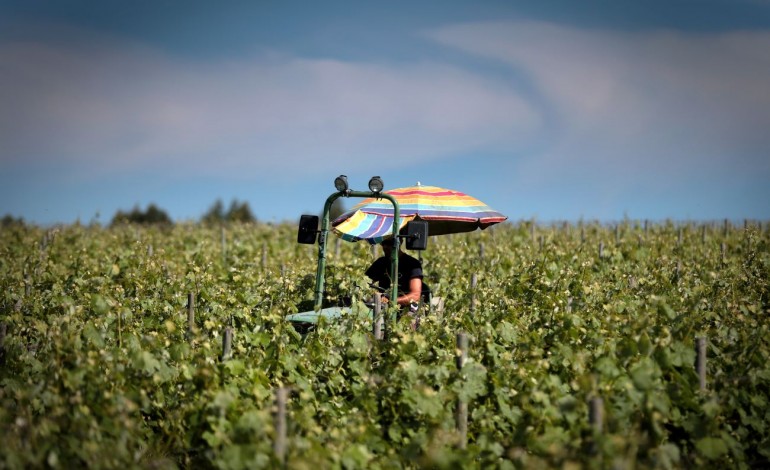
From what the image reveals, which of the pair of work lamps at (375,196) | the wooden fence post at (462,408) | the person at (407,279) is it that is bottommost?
the wooden fence post at (462,408)

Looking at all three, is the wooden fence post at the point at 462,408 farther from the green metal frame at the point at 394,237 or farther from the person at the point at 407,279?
the person at the point at 407,279

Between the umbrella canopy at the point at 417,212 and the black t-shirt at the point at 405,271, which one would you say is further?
the black t-shirt at the point at 405,271

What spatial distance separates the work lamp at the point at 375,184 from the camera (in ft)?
22.1

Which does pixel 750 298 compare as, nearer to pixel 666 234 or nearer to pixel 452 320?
pixel 452 320

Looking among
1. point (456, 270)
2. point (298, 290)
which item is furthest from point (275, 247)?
point (298, 290)

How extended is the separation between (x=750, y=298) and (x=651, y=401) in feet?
12.8

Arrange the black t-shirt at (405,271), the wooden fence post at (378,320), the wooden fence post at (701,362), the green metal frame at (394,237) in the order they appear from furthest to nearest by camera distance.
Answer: the black t-shirt at (405,271)
the green metal frame at (394,237)
the wooden fence post at (378,320)
the wooden fence post at (701,362)

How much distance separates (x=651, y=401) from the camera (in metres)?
4.61

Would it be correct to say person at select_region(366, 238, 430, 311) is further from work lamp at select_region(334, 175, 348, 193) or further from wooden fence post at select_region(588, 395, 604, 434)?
wooden fence post at select_region(588, 395, 604, 434)

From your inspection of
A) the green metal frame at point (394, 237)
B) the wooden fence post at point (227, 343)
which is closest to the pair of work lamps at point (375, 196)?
the green metal frame at point (394, 237)

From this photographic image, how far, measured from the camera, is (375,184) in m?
6.74

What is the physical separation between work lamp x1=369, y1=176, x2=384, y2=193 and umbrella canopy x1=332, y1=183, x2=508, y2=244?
0.45m

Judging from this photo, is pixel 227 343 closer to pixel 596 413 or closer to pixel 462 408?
pixel 462 408

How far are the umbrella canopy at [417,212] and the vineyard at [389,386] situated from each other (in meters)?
0.60
